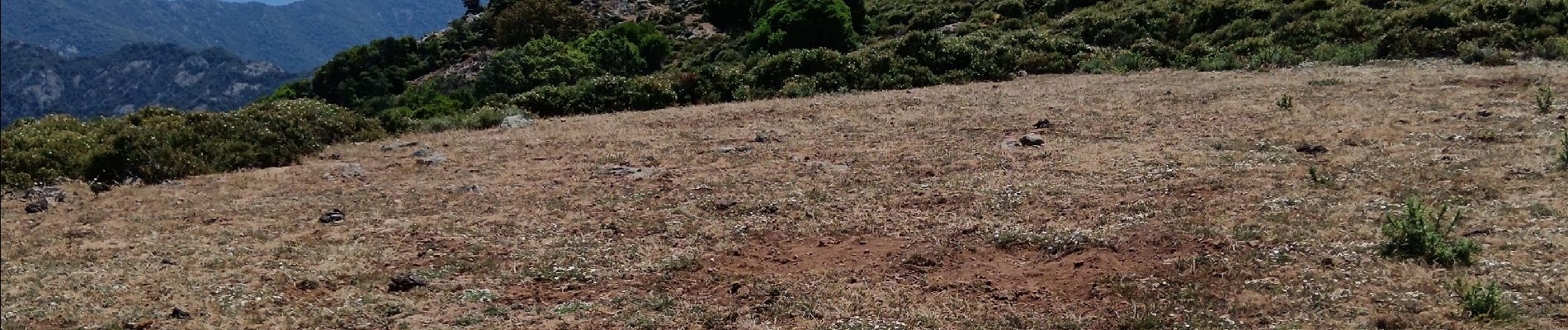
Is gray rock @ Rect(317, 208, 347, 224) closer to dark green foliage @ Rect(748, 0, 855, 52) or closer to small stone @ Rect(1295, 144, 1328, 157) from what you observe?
small stone @ Rect(1295, 144, 1328, 157)

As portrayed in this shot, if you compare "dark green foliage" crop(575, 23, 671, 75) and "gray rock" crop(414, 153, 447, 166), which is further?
"dark green foliage" crop(575, 23, 671, 75)

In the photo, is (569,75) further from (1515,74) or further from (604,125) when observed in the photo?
(1515,74)

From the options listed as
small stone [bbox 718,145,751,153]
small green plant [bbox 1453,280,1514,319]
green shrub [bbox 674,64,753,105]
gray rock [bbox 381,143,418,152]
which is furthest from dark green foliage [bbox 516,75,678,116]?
small green plant [bbox 1453,280,1514,319]

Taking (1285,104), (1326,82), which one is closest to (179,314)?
(1285,104)

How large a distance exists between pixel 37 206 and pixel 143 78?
191 metres

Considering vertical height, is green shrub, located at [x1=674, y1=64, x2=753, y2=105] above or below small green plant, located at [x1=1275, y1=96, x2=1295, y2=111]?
below

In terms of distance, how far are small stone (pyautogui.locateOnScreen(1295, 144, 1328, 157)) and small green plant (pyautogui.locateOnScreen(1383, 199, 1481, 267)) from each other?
3.12 metres

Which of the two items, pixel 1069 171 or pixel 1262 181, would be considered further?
pixel 1069 171

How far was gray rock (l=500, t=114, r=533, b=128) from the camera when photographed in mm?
17312

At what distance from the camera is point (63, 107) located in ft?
450

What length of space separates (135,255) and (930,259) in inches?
291

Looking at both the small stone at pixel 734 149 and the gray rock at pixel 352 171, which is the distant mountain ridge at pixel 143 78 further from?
the small stone at pixel 734 149

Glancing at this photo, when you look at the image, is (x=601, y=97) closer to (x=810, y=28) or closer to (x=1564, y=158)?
(x=1564, y=158)

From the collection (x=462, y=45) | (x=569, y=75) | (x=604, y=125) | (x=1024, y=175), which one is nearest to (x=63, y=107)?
(x=462, y=45)
